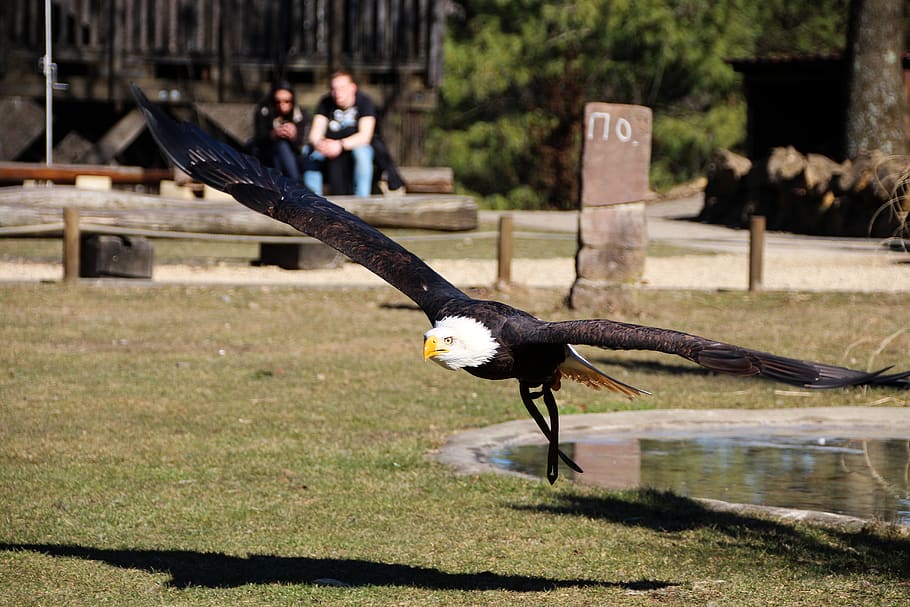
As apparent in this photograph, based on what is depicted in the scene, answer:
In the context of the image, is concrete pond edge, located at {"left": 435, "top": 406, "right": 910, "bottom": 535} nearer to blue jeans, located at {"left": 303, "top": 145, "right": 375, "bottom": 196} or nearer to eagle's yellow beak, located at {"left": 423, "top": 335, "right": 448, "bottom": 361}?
eagle's yellow beak, located at {"left": 423, "top": 335, "right": 448, "bottom": 361}

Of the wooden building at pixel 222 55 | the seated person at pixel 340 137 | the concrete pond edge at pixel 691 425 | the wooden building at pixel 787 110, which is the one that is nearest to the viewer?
the concrete pond edge at pixel 691 425

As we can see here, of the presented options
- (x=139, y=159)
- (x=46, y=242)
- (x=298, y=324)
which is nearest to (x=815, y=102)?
(x=139, y=159)

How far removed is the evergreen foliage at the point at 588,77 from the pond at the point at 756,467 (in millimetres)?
25152

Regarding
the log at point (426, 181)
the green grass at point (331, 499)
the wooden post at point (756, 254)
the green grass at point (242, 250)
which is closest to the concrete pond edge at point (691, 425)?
the green grass at point (331, 499)

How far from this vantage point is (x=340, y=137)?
636 inches

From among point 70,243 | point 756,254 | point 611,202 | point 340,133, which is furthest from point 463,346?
point 340,133

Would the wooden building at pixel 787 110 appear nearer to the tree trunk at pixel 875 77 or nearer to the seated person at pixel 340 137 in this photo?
the tree trunk at pixel 875 77

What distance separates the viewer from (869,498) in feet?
23.0

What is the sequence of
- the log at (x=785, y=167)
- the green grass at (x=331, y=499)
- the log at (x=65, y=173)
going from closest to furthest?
the green grass at (x=331, y=499) → the log at (x=65, y=173) → the log at (x=785, y=167)

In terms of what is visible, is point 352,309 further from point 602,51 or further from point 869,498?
point 602,51

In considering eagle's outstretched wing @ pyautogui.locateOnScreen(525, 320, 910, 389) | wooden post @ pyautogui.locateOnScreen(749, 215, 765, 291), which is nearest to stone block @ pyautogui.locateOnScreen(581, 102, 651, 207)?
wooden post @ pyautogui.locateOnScreen(749, 215, 765, 291)

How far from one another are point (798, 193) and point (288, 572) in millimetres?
19289

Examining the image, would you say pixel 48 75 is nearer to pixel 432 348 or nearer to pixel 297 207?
pixel 297 207

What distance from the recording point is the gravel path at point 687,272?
15.8 meters
